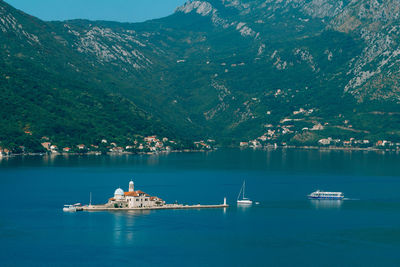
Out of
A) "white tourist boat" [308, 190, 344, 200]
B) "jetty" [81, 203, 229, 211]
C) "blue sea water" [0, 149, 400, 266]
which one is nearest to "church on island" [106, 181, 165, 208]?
"jetty" [81, 203, 229, 211]

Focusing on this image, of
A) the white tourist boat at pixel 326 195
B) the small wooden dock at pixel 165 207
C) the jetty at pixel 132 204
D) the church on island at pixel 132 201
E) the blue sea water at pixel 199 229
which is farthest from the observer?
the white tourist boat at pixel 326 195

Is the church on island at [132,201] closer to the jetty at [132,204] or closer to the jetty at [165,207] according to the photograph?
the jetty at [132,204]

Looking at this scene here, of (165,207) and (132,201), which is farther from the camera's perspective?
(165,207)

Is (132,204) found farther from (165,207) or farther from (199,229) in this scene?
(199,229)

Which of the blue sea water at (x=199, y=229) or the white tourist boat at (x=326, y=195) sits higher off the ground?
the white tourist boat at (x=326, y=195)

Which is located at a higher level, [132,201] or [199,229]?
[132,201]

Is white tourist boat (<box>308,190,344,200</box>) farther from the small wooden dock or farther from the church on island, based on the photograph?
the church on island

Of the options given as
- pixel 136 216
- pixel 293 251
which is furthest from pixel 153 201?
pixel 293 251

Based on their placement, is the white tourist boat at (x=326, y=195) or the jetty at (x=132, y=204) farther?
the white tourist boat at (x=326, y=195)

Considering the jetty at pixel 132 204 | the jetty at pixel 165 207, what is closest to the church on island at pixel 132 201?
the jetty at pixel 132 204

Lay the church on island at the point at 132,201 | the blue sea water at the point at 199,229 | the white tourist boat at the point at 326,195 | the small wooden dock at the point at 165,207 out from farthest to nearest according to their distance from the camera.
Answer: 1. the white tourist boat at the point at 326,195
2. the church on island at the point at 132,201
3. the small wooden dock at the point at 165,207
4. the blue sea water at the point at 199,229

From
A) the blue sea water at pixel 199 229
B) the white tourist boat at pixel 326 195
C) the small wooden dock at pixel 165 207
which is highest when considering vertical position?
Answer: the white tourist boat at pixel 326 195

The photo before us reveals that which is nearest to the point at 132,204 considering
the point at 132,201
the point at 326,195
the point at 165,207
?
the point at 132,201
